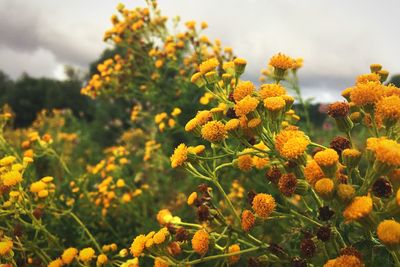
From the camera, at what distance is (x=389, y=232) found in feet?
4.34

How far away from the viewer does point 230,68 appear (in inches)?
106

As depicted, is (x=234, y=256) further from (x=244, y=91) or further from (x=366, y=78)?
(x=366, y=78)

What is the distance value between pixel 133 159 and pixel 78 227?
203 inches

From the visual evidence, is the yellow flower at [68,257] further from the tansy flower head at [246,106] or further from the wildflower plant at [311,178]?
the tansy flower head at [246,106]

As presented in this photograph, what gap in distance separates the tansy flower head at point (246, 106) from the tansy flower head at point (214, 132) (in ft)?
0.43

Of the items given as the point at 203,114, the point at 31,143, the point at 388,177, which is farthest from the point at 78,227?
the point at 388,177

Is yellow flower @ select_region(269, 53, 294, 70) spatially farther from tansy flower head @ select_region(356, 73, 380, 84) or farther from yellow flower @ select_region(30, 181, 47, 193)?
yellow flower @ select_region(30, 181, 47, 193)

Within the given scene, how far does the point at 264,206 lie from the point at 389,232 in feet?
1.78

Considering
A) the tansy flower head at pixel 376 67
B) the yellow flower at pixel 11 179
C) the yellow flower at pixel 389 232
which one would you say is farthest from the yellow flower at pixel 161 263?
the tansy flower head at pixel 376 67

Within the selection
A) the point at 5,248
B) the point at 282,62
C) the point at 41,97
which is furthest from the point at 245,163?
the point at 41,97

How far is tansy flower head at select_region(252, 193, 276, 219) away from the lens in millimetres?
1729

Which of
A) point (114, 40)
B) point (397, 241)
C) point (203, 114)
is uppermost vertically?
point (114, 40)

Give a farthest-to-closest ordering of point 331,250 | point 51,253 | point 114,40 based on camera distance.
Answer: point 114,40, point 51,253, point 331,250

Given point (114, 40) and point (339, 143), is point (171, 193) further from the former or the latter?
point (339, 143)
